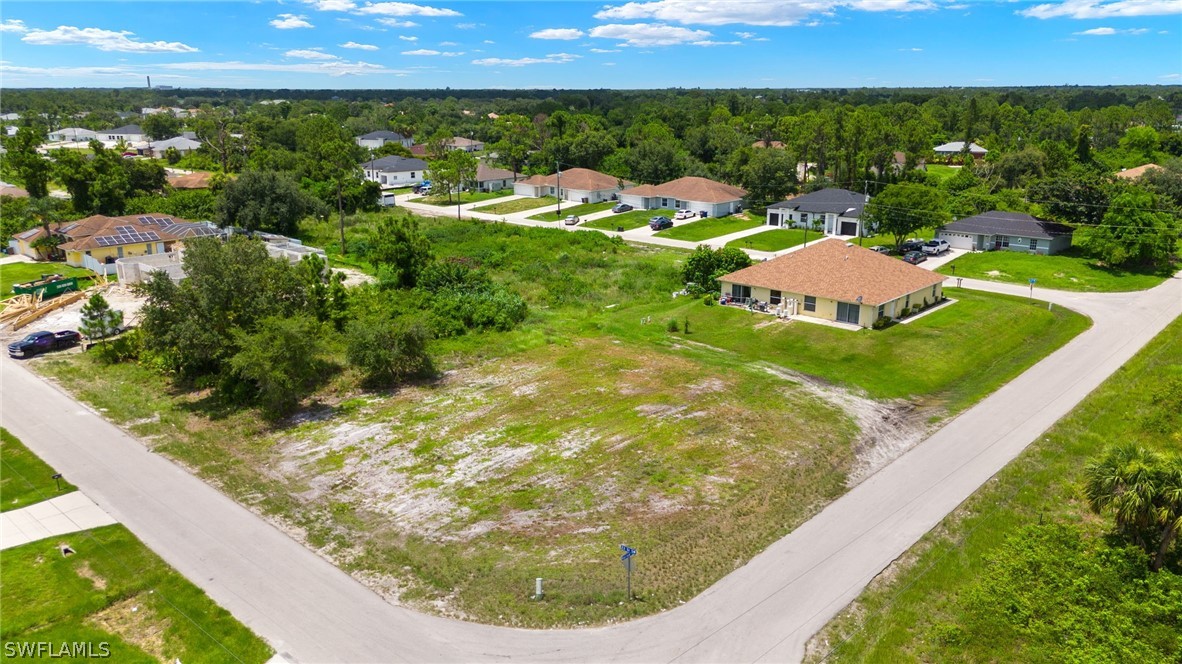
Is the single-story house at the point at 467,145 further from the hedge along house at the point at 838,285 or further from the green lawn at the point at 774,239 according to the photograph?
the hedge along house at the point at 838,285

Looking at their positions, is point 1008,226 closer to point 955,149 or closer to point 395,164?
point 955,149

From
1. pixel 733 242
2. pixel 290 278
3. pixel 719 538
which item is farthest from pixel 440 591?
pixel 733 242

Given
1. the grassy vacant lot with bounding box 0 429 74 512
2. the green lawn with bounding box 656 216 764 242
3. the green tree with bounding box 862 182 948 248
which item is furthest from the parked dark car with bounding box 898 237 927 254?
the grassy vacant lot with bounding box 0 429 74 512

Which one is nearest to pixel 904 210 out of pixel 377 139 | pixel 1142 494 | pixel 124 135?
pixel 1142 494

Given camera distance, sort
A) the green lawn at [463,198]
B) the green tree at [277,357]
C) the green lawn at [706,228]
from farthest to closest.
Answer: the green lawn at [463,198] < the green lawn at [706,228] < the green tree at [277,357]

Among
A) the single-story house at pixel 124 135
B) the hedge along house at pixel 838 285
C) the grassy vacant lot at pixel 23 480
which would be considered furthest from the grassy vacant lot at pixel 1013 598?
the single-story house at pixel 124 135

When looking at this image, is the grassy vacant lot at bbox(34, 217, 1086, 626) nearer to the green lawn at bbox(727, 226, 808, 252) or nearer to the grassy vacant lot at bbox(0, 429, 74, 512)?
the grassy vacant lot at bbox(0, 429, 74, 512)

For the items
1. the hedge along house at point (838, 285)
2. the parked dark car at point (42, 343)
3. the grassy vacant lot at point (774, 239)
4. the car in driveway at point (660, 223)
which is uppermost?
the car in driveway at point (660, 223)

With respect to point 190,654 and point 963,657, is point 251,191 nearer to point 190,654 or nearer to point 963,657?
point 190,654
